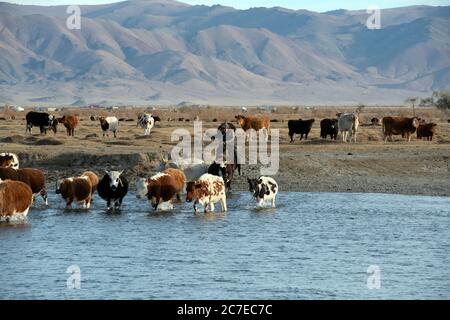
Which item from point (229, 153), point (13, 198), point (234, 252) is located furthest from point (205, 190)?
point (229, 153)

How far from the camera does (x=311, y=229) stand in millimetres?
20328

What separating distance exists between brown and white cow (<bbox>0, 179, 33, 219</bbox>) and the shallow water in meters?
0.32

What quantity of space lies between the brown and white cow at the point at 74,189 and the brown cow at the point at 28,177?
828 mm

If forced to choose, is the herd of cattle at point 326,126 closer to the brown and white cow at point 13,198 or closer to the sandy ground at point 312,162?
the sandy ground at point 312,162

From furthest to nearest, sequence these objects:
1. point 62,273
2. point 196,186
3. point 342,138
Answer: point 342,138 < point 196,186 < point 62,273

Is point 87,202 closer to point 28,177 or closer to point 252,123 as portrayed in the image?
point 28,177

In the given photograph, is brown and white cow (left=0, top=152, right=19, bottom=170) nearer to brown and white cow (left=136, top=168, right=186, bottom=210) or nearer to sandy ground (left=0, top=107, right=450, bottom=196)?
sandy ground (left=0, top=107, right=450, bottom=196)

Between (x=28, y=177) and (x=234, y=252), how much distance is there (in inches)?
293

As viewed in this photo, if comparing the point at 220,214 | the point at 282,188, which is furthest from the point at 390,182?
the point at 220,214

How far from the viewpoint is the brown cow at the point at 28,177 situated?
22969 mm

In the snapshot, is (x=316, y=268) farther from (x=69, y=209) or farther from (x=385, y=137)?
(x=385, y=137)

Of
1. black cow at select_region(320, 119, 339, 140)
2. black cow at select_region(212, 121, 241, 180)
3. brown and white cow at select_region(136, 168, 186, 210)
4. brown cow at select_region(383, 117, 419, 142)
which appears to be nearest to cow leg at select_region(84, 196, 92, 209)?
brown and white cow at select_region(136, 168, 186, 210)

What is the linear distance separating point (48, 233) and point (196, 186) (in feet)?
12.6

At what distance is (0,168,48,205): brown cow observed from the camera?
75.4ft
